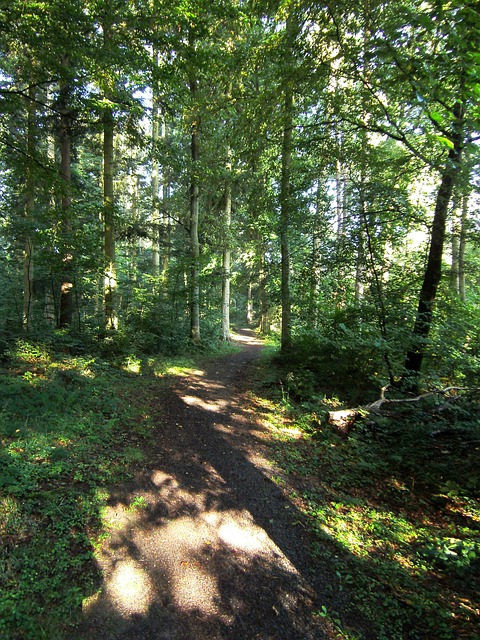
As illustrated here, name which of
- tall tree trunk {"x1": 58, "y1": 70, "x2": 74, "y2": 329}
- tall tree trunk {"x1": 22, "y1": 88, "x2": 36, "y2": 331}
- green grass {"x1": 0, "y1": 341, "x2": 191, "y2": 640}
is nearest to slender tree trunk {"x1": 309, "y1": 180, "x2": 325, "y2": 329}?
green grass {"x1": 0, "y1": 341, "x2": 191, "y2": 640}

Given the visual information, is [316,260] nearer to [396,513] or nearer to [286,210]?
[286,210]

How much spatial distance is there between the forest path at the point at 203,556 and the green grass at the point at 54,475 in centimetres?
22

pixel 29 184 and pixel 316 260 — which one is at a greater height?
pixel 29 184

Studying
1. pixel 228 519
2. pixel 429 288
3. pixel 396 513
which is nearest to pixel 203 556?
pixel 228 519

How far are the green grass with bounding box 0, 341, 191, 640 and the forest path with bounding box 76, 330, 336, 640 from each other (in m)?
0.22

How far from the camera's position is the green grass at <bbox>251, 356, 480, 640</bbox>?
2.62 meters

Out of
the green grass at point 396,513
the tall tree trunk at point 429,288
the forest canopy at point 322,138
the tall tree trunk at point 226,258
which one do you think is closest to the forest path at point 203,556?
the green grass at point 396,513

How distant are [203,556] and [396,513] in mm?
2535

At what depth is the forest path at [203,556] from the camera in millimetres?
2428

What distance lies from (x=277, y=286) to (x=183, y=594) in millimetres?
10101

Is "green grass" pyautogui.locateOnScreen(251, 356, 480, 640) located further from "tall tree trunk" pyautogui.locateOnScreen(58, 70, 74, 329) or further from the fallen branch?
"tall tree trunk" pyautogui.locateOnScreen(58, 70, 74, 329)

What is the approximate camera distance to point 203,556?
3086 mm

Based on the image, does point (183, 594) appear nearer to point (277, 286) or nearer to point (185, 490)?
point (185, 490)

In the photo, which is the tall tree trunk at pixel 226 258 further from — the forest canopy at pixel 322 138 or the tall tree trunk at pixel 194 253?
the forest canopy at pixel 322 138
